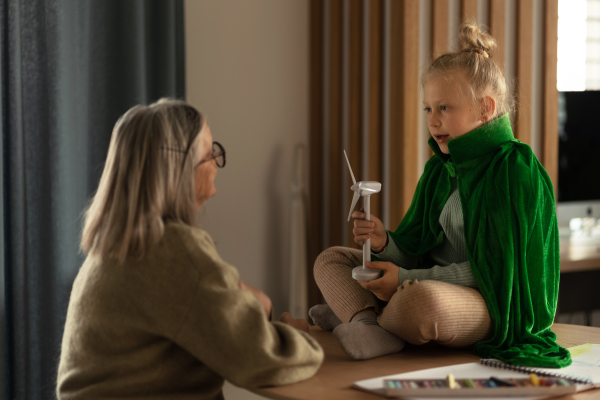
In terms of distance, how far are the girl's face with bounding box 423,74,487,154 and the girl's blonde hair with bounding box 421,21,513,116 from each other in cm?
2

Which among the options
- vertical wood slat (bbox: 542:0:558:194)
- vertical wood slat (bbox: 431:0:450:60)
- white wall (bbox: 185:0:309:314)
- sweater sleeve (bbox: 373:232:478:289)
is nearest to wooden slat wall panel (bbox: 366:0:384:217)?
vertical wood slat (bbox: 431:0:450:60)

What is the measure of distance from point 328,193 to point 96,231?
1463 millimetres

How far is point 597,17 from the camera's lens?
8.95ft

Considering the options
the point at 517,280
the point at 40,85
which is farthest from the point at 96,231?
the point at 40,85

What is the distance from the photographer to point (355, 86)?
2.21 m

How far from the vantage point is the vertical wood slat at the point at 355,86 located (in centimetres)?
218

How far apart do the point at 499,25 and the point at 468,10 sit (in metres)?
0.15

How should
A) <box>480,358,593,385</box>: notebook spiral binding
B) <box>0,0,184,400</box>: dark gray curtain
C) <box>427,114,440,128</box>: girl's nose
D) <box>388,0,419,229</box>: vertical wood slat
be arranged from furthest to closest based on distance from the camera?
<box>388,0,419,229</box>: vertical wood slat
<box>0,0,184,400</box>: dark gray curtain
<box>427,114,440,128</box>: girl's nose
<box>480,358,593,385</box>: notebook spiral binding

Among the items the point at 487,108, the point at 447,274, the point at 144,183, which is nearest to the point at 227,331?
the point at 144,183

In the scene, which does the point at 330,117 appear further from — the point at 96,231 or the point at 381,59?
the point at 96,231

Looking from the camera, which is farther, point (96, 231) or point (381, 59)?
point (381, 59)

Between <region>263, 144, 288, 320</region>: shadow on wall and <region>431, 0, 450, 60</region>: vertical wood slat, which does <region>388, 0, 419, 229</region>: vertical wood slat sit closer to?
<region>431, 0, 450, 60</region>: vertical wood slat

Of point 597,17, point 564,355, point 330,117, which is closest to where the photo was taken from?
point 564,355

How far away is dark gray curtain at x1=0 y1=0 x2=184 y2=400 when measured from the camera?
164 centimetres
